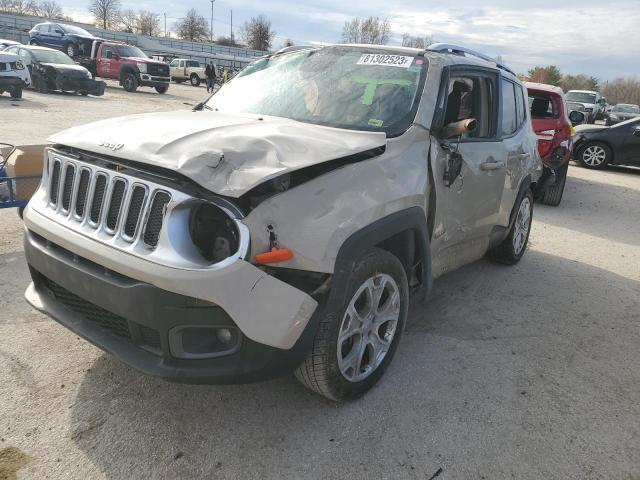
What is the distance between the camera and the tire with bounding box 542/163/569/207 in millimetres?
8664

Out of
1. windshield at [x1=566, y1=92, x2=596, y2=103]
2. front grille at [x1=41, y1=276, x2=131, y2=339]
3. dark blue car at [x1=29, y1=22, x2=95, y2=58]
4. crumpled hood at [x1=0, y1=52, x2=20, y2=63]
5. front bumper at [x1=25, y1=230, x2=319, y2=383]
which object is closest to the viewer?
front bumper at [x1=25, y1=230, x2=319, y2=383]

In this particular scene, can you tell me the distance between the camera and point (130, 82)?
83.0 feet

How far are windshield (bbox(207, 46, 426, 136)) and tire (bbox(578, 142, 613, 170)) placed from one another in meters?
11.6

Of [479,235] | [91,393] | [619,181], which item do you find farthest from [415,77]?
[619,181]

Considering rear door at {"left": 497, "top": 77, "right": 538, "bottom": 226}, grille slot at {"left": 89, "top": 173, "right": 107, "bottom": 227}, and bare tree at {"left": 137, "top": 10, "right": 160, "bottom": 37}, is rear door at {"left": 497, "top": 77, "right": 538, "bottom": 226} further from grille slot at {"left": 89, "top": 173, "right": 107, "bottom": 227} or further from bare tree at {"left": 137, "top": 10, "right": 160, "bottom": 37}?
bare tree at {"left": 137, "top": 10, "right": 160, "bottom": 37}

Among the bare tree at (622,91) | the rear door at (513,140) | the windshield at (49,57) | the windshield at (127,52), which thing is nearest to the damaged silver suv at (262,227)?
the rear door at (513,140)

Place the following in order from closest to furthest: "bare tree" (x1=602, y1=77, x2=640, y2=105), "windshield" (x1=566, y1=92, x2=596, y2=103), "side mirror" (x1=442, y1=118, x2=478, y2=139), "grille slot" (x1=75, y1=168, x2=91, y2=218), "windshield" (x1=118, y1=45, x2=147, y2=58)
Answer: "grille slot" (x1=75, y1=168, x2=91, y2=218) → "side mirror" (x1=442, y1=118, x2=478, y2=139) → "windshield" (x1=118, y1=45, x2=147, y2=58) → "windshield" (x1=566, y1=92, x2=596, y2=103) → "bare tree" (x1=602, y1=77, x2=640, y2=105)

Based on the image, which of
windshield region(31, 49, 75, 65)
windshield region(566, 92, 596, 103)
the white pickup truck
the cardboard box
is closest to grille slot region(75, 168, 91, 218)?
the cardboard box

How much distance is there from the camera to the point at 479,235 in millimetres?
4164

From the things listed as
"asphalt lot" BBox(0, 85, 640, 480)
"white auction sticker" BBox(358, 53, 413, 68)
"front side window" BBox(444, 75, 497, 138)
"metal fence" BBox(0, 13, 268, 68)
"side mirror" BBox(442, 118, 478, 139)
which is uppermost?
"metal fence" BBox(0, 13, 268, 68)

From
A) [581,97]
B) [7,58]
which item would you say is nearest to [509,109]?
[7,58]

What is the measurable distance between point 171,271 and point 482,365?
2233 millimetres

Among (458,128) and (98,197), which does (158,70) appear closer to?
(458,128)

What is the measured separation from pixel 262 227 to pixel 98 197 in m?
0.89
